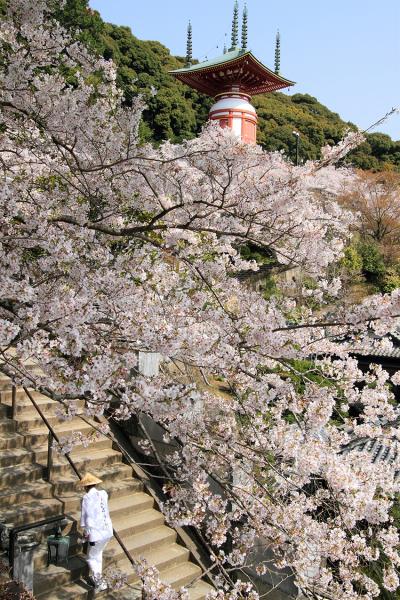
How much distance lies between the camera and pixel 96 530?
4.93 metres

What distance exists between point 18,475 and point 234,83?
2460cm

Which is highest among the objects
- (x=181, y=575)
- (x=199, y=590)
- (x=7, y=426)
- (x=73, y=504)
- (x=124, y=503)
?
(x=7, y=426)

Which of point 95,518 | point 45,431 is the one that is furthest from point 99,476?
point 95,518

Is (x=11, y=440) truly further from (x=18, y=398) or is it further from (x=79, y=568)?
(x=79, y=568)

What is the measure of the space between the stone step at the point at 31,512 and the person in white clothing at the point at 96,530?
0.64 metres

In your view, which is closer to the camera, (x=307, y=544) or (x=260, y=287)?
(x=307, y=544)

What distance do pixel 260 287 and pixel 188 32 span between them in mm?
24210

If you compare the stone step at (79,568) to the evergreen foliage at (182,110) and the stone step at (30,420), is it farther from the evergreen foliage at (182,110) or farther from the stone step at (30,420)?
the evergreen foliage at (182,110)

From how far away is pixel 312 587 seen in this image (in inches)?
186

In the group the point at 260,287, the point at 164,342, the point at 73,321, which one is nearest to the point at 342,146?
the point at 164,342

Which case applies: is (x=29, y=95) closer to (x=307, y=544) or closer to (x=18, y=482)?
(x=18, y=482)

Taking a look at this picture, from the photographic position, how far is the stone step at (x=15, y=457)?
576cm

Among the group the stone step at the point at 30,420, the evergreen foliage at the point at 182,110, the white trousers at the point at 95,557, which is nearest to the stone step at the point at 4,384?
the stone step at the point at 30,420

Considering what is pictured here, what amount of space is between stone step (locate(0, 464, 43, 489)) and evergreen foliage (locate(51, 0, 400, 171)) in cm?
2489
